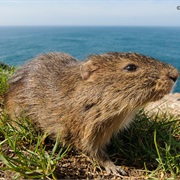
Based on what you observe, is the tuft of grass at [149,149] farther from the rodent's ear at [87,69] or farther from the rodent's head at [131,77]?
the rodent's ear at [87,69]

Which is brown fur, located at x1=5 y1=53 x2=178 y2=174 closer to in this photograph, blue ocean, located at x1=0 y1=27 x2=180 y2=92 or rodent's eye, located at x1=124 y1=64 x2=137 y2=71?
rodent's eye, located at x1=124 y1=64 x2=137 y2=71

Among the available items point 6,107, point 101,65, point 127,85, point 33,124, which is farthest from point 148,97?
point 6,107

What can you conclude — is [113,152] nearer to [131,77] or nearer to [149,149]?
[149,149]

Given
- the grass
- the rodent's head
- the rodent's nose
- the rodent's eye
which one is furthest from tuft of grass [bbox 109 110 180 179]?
the rodent's eye

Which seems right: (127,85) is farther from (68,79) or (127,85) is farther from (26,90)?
(26,90)

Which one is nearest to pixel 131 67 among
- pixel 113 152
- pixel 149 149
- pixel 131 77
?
pixel 131 77
